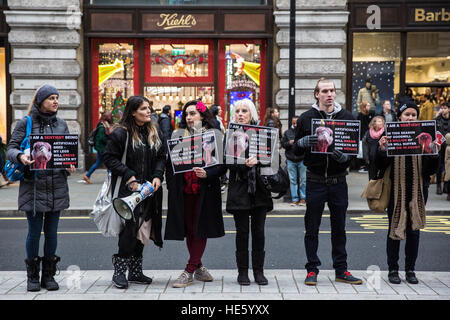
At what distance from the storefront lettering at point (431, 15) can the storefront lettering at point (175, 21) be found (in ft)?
20.6

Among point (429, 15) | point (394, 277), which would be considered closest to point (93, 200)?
point (394, 277)

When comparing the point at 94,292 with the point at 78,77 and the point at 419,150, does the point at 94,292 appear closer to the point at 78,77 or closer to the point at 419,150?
the point at 419,150

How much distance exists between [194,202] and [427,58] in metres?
12.9

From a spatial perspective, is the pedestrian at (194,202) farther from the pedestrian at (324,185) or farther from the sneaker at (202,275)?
the pedestrian at (324,185)

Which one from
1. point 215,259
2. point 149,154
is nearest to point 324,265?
point 215,259

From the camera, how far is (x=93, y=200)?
11.6m

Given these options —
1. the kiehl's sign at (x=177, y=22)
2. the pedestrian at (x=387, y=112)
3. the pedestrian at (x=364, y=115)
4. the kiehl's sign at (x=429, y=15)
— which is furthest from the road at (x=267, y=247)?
the kiehl's sign at (x=429, y=15)

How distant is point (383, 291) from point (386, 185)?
1104 millimetres

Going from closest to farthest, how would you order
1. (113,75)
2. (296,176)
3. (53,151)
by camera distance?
(53,151) < (296,176) < (113,75)

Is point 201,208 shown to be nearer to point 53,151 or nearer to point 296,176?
point 53,151

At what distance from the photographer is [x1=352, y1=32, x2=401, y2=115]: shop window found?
16250 mm

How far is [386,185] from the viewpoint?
586cm

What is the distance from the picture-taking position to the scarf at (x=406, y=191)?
18.8 feet

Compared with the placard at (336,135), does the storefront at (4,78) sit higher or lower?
higher
